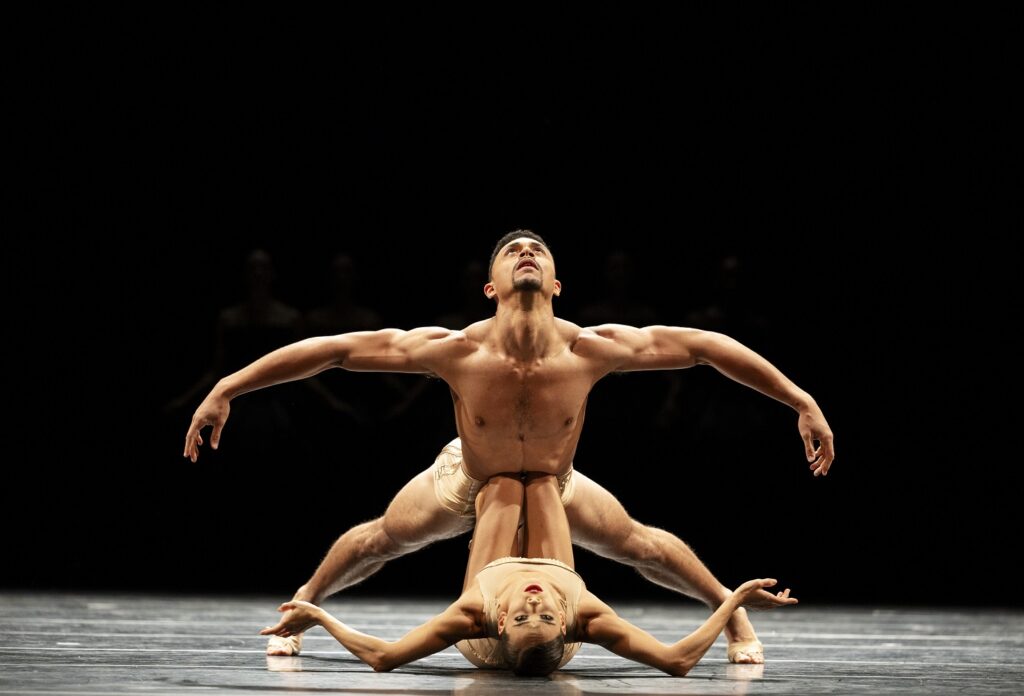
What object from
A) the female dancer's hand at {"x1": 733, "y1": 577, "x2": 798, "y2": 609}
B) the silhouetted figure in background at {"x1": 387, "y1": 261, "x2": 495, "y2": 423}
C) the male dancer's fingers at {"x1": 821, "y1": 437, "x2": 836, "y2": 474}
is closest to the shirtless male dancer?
the male dancer's fingers at {"x1": 821, "y1": 437, "x2": 836, "y2": 474}

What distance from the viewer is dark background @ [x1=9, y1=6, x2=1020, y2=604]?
20.4 ft

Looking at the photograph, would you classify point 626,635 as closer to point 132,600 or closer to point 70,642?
point 70,642

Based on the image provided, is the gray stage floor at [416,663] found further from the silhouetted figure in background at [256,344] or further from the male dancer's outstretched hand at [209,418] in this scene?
the silhouetted figure in background at [256,344]

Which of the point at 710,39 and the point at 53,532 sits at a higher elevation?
the point at 710,39

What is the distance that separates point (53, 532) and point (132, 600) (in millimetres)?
1123

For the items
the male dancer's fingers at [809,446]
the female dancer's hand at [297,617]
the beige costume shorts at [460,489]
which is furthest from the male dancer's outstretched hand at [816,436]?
the female dancer's hand at [297,617]

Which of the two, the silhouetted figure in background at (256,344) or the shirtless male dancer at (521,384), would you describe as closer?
the shirtless male dancer at (521,384)

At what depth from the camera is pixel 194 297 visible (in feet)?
21.3

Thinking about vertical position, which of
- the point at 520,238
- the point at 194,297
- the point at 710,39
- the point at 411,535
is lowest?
the point at 411,535

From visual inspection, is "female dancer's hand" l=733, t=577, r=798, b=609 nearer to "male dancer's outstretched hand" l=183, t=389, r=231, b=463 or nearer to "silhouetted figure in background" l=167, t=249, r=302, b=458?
"male dancer's outstretched hand" l=183, t=389, r=231, b=463

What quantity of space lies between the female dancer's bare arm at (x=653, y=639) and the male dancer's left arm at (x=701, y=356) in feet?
1.65

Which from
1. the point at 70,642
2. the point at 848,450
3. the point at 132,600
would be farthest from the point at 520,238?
the point at 848,450

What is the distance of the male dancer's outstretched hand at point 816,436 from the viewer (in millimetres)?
3330

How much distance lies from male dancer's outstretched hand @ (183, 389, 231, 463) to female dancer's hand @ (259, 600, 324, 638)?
18.5 inches
